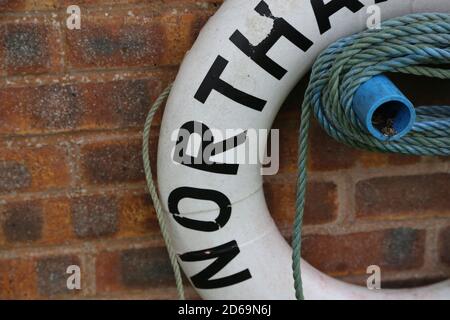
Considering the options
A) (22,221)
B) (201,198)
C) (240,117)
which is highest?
(240,117)

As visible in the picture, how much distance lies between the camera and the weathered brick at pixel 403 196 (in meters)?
1.07

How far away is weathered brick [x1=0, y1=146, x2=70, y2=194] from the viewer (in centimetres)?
99

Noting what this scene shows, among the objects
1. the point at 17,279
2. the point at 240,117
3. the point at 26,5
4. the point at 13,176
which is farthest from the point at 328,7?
the point at 17,279

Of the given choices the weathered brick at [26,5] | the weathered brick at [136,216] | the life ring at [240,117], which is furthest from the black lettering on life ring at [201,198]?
the weathered brick at [26,5]

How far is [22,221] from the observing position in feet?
3.35

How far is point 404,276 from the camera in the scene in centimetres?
111

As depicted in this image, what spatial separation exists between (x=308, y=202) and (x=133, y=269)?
12.6 inches

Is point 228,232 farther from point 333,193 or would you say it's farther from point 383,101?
point 383,101

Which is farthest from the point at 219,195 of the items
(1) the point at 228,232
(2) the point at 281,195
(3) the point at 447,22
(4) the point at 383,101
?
(3) the point at 447,22

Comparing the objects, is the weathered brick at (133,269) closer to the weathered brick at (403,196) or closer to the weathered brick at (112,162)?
the weathered brick at (112,162)

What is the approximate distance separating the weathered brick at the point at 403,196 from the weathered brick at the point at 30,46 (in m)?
0.54

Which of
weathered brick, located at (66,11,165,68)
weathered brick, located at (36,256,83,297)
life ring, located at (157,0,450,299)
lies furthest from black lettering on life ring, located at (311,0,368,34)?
weathered brick, located at (36,256,83,297)

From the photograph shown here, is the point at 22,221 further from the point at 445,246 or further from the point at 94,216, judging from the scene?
the point at 445,246

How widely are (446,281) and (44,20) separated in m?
0.78
